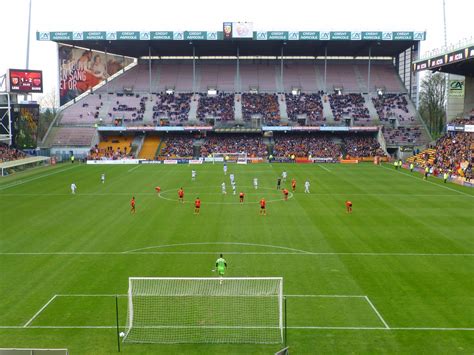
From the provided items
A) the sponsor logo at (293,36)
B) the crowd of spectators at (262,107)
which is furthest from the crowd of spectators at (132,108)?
the sponsor logo at (293,36)

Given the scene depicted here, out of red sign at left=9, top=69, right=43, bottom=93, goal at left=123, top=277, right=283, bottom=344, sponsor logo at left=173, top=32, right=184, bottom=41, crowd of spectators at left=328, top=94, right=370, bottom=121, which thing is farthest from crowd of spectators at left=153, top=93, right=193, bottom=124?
goal at left=123, top=277, right=283, bottom=344

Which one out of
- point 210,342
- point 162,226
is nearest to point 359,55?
point 162,226

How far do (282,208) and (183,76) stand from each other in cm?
6356

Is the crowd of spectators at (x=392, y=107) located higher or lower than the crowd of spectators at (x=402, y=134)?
higher

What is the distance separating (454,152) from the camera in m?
58.3

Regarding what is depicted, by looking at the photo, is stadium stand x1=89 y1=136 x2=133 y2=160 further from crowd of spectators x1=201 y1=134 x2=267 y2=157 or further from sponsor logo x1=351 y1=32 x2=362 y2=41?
sponsor logo x1=351 y1=32 x2=362 y2=41

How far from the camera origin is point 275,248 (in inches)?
977

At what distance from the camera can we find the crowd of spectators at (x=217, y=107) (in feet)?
278

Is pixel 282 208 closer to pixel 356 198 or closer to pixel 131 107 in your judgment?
pixel 356 198

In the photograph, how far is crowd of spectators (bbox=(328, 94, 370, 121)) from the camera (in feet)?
275

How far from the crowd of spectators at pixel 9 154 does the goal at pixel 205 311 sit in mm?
50559

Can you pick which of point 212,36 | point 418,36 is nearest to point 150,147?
point 212,36

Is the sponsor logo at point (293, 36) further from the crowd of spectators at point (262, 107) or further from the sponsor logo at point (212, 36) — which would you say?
the sponsor logo at point (212, 36)

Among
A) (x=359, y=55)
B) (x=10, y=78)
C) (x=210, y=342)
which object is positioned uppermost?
(x=359, y=55)
